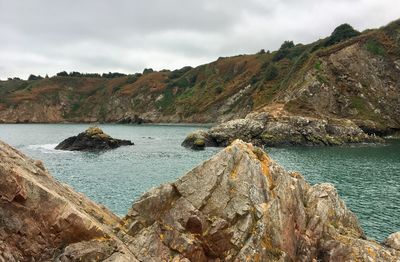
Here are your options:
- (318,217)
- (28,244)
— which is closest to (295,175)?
(318,217)

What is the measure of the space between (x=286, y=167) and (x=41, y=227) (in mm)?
56560

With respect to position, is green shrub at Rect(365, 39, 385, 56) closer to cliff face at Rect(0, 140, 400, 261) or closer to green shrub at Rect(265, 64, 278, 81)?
green shrub at Rect(265, 64, 278, 81)

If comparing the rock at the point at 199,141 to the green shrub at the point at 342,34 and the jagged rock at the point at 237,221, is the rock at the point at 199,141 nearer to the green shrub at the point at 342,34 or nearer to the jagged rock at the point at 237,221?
the jagged rock at the point at 237,221

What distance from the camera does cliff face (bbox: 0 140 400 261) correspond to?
16.7 metres

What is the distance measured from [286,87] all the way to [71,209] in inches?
5536

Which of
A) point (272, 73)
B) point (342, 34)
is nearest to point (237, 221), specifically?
point (342, 34)

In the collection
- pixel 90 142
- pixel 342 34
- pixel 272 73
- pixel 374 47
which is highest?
pixel 342 34

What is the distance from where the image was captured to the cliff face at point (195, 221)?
16.7m

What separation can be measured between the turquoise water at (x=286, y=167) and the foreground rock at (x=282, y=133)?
23.2 ft

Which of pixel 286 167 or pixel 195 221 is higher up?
pixel 195 221

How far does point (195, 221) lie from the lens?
67.3 ft

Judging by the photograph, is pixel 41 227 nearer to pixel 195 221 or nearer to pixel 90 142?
pixel 195 221

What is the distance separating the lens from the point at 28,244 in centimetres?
1636

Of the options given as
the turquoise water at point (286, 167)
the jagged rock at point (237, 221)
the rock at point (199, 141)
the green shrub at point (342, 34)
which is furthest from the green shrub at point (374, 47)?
the jagged rock at point (237, 221)
